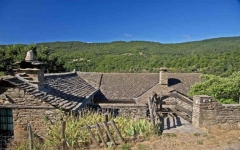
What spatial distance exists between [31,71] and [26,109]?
192 cm

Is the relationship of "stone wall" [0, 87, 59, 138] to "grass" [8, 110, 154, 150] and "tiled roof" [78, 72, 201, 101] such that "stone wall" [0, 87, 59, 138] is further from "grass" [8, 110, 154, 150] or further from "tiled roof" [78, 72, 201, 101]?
"tiled roof" [78, 72, 201, 101]

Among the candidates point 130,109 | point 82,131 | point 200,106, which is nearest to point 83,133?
point 82,131

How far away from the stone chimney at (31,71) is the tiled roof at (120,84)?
983cm

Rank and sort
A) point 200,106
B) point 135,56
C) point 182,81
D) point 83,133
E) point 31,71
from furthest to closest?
point 135,56
point 182,81
point 31,71
point 200,106
point 83,133

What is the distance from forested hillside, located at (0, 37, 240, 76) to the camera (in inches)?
1257

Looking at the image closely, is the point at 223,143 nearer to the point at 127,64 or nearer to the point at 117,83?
the point at 117,83

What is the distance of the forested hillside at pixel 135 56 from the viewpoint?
31922mm

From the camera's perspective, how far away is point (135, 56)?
64.6 meters

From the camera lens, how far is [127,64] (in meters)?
52.3

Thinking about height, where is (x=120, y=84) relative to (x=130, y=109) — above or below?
above

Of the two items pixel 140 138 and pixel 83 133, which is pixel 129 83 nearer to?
pixel 140 138

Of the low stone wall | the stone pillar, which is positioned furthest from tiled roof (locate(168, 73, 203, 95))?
the stone pillar

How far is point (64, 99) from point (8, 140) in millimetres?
3075

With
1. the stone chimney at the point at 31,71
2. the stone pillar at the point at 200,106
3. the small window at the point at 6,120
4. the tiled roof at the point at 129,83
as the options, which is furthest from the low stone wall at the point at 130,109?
the tiled roof at the point at 129,83
